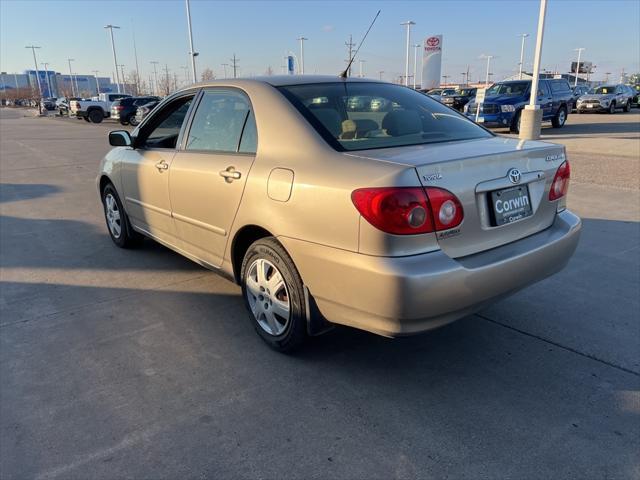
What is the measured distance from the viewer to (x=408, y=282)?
7.68 ft

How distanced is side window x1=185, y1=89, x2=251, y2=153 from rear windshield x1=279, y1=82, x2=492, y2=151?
0.39m

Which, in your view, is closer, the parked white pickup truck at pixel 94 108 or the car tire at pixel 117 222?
the car tire at pixel 117 222

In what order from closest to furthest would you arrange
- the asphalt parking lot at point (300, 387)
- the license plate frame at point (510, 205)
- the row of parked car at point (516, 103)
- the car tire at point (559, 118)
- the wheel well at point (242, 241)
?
1. the asphalt parking lot at point (300, 387)
2. the license plate frame at point (510, 205)
3. the wheel well at point (242, 241)
4. the row of parked car at point (516, 103)
5. the car tire at point (559, 118)

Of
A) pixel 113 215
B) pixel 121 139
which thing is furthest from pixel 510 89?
pixel 121 139

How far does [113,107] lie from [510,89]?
74.2ft

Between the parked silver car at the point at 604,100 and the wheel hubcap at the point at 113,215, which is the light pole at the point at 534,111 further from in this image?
the parked silver car at the point at 604,100

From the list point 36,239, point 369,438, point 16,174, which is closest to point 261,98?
point 369,438

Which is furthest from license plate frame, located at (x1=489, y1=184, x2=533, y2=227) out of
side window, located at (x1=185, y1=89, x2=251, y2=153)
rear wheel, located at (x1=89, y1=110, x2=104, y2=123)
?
rear wheel, located at (x1=89, y1=110, x2=104, y2=123)

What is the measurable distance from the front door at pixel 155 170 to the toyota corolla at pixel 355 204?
9 centimetres

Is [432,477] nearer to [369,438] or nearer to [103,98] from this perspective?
[369,438]

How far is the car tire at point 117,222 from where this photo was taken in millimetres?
5238

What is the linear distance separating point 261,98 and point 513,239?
5.82ft

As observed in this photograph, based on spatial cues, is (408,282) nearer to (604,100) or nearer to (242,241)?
(242,241)

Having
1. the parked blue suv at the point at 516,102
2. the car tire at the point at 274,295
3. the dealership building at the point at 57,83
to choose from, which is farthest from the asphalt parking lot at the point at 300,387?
the dealership building at the point at 57,83
